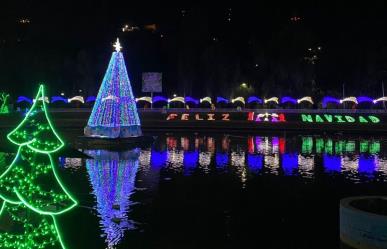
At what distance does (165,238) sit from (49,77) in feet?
155

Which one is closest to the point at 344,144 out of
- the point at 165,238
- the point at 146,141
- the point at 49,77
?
the point at 146,141

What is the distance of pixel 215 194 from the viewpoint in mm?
13570

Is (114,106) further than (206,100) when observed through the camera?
No

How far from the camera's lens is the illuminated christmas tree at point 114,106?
24.4 meters

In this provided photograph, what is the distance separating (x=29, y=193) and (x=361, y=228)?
513 centimetres

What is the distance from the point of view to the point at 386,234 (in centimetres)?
791

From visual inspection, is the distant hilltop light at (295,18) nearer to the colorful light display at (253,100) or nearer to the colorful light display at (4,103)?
the colorful light display at (253,100)

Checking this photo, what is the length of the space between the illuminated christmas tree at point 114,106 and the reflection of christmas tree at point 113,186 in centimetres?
216

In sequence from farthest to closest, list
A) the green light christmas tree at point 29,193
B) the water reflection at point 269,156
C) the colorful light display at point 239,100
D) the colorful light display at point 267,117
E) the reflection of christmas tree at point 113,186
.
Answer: the colorful light display at point 239,100 < the colorful light display at point 267,117 < the water reflection at point 269,156 < the reflection of christmas tree at point 113,186 < the green light christmas tree at point 29,193

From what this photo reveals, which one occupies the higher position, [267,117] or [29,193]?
[267,117]

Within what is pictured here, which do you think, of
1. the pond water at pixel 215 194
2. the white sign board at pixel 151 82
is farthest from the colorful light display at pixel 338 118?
the pond water at pixel 215 194

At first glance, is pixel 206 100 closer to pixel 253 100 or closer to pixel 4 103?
pixel 253 100

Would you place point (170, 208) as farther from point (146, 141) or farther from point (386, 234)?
point (146, 141)

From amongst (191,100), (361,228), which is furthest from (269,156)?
(191,100)
